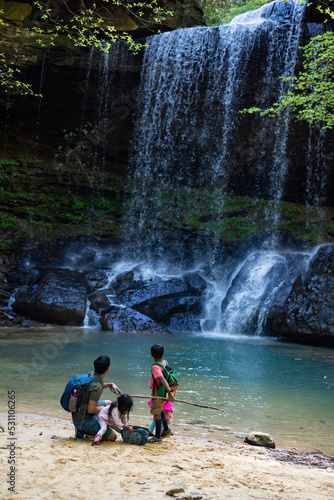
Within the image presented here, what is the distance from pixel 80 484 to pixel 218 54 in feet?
53.1

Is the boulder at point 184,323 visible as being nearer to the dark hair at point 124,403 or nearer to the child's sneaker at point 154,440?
the child's sneaker at point 154,440

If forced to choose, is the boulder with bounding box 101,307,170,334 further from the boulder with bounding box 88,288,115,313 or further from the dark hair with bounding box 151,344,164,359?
the dark hair with bounding box 151,344,164,359

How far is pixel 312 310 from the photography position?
1173 centimetres

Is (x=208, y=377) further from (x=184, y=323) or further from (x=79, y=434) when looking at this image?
(x=184, y=323)

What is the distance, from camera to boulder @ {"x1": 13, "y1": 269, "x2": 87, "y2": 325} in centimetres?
1250

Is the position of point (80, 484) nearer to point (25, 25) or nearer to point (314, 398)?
point (314, 398)

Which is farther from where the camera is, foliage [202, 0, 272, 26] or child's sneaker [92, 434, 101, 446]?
foliage [202, 0, 272, 26]

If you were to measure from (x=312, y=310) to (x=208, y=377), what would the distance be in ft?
18.1

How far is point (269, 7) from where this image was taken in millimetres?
15828

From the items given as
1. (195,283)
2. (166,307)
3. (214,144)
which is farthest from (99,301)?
(214,144)

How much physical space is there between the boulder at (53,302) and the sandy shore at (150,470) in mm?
8451

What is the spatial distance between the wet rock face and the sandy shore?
7746mm

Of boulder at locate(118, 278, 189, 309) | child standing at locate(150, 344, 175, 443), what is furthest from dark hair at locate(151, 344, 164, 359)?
boulder at locate(118, 278, 189, 309)

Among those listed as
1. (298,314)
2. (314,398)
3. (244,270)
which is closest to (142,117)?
(244,270)
